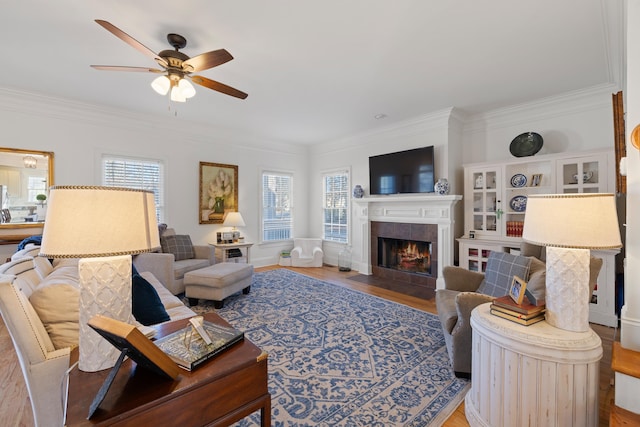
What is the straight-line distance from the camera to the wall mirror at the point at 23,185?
12.0 feet

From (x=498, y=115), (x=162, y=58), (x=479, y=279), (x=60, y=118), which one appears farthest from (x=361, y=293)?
(x=60, y=118)

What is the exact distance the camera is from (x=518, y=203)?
3963 mm

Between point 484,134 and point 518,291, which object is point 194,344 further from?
point 484,134

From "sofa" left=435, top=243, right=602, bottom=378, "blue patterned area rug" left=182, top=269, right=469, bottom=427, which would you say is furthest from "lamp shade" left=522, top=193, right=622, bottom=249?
"blue patterned area rug" left=182, top=269, right=469, bottom=427

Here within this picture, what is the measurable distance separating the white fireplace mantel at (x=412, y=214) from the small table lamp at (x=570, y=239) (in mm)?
2802

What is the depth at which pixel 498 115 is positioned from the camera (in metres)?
4.27

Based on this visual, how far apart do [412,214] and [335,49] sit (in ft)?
9.79

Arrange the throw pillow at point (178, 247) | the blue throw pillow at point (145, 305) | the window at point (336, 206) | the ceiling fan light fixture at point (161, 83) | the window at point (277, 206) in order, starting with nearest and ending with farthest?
the blue throw pillow at point (145, 305), the ceiling fan light fixture at point (161, 83), the throw pillow at point (178, 247), the window at point (336, 206), the window at point (277, 206)

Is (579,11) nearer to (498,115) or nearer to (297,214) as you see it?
(498,115)

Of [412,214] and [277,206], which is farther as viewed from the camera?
[277,206]

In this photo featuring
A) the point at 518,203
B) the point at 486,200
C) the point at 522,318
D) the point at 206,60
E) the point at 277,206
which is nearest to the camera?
the point at 522,318

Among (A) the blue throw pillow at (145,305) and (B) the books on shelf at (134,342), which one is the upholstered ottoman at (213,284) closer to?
(A) the blue throw pillow at (145,305)

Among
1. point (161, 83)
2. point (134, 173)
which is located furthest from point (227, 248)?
point (161, 83)

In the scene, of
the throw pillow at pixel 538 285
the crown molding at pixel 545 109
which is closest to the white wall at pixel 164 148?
the crown molding at pixel 545 109
